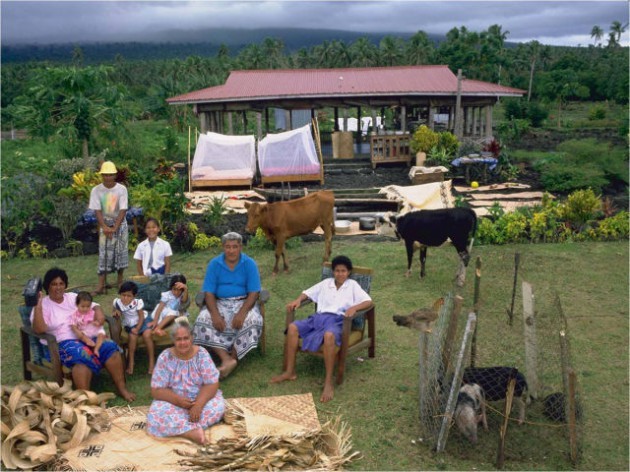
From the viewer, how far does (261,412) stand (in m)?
5.02

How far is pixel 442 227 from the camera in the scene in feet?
26.8

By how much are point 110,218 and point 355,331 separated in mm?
3744

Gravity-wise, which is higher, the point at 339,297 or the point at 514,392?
the point at 339,297

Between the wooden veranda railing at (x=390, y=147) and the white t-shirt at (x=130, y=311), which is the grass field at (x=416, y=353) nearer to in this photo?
the white t-shirt at (x=130, y=311)

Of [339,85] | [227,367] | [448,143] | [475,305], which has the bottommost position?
[227,367]

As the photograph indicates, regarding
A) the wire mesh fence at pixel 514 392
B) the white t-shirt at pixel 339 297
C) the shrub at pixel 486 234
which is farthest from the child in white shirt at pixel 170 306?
the shrub at pixel 486 234

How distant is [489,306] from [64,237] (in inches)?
284

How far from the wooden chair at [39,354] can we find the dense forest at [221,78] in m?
9.42

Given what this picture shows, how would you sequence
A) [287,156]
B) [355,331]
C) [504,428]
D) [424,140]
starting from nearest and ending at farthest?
[504,428]
[355,331]
[287,156]
[424,140]

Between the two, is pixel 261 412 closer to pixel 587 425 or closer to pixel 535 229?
pixel 587 425

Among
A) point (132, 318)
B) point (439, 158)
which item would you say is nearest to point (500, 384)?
point (132, 318)

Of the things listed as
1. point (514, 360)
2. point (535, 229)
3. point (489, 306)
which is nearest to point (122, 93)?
point (535, 229)

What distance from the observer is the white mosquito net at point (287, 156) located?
16125 mm

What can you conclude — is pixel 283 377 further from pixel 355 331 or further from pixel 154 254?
pixel 154 254
